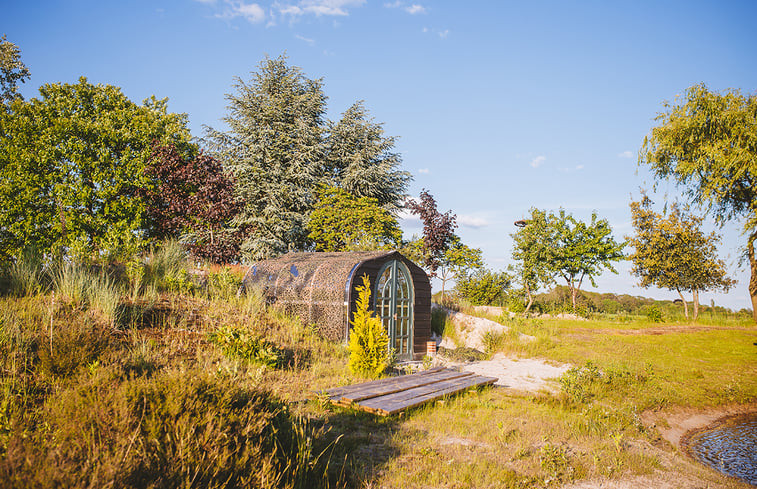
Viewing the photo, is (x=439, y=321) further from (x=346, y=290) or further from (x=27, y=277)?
(x=27, y=277)

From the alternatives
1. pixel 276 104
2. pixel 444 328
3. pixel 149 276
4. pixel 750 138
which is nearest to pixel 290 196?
pixel 276 104

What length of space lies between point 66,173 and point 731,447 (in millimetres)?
23097

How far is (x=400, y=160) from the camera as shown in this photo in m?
23.8

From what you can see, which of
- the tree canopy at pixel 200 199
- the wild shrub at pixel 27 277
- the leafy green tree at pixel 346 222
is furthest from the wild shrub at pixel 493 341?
the wild shrub at pixel 27 277

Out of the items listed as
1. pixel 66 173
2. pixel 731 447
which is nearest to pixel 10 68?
pixel 66 173

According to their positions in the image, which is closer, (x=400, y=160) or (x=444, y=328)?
(x=444, y=328)

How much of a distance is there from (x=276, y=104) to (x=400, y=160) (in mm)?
6900

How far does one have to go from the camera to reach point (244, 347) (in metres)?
6.91

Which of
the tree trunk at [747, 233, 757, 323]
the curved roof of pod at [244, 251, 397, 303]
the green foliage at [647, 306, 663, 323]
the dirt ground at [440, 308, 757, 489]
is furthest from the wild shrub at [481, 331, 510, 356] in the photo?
the tree trunk at [747, 233, 757, 323]

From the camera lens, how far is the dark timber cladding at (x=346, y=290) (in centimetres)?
1016

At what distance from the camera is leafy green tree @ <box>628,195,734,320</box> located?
20.7m

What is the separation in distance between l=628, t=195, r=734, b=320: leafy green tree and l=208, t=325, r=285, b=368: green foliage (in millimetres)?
20633

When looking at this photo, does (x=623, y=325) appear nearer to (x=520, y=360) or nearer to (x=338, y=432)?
(x=520, y=360)

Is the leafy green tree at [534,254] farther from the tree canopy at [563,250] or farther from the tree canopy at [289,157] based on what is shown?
the tree canopy at [289,157]
